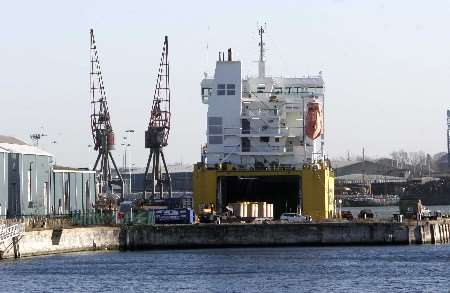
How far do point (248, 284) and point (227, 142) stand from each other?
140ft

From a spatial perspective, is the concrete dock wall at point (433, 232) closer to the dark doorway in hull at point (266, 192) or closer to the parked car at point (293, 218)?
the parked car at point (293, 218)

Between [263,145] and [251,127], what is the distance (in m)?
1.62

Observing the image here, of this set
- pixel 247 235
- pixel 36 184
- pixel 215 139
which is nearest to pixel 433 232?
pixel 247 235

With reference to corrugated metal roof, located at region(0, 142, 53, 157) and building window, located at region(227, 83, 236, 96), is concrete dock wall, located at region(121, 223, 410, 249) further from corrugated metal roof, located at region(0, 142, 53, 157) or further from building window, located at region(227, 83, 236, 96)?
building window, located at region(227, 83, 236, 96)

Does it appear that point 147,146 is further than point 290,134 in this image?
Yes

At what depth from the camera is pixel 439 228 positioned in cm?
9712

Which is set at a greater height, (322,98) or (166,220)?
(322,98)

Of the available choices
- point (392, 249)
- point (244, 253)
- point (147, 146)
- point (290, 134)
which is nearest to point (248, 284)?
point (244, 253)

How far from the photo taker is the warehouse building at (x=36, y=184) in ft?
321

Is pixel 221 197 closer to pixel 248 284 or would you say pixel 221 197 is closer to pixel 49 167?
pixel 49 167

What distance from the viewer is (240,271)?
70.8 m

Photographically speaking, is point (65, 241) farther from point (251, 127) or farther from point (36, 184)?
point (251, 127)

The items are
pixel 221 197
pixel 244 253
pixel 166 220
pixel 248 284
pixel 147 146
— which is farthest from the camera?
pixel 147 146

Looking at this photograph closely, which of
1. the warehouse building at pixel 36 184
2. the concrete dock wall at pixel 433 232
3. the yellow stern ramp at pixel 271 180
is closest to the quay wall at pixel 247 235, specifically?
the concrete dock wall at pixel 433 232
